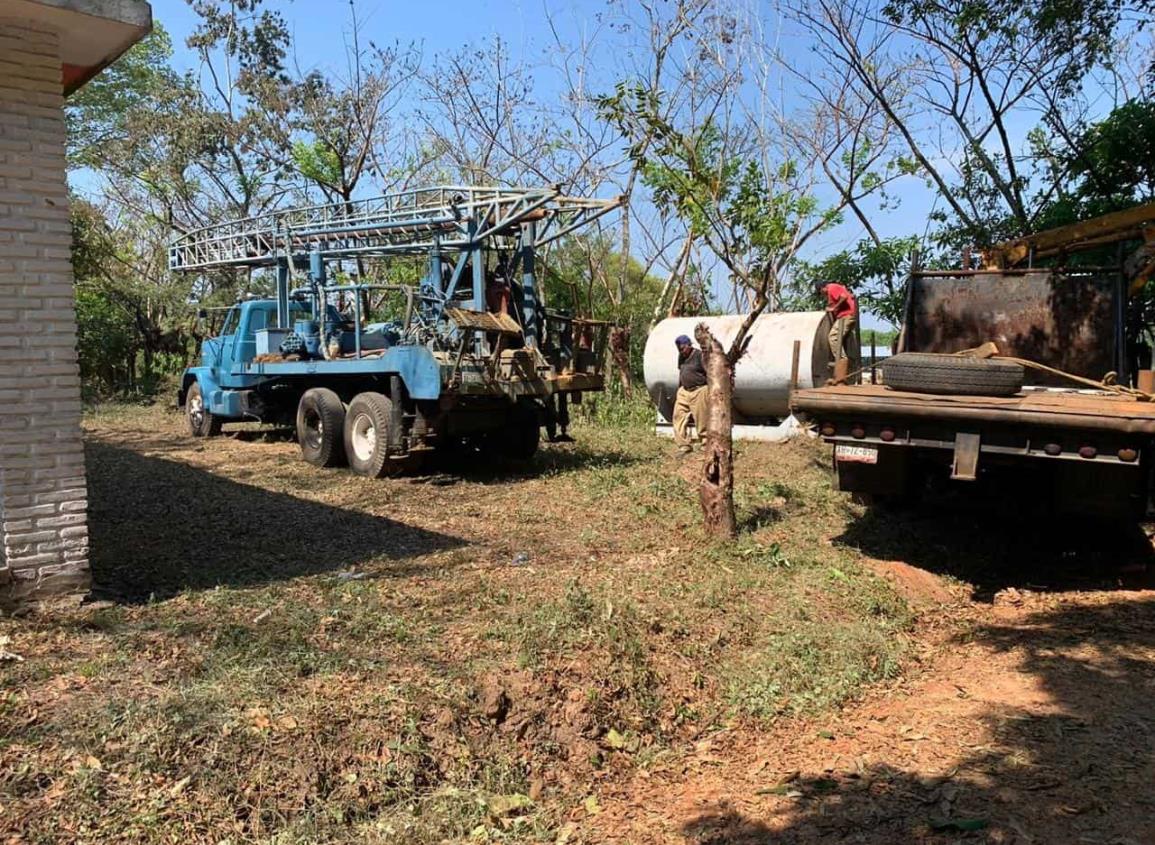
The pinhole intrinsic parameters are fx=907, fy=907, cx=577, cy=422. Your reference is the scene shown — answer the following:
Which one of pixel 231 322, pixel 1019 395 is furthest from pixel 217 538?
pixel 231 322

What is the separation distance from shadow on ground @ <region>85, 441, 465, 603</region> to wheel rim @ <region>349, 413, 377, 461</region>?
138cm

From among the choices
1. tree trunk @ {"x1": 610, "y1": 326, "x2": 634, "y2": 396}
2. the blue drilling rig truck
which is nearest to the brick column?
the blue drilling rig truck

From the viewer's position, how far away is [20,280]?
182 inches

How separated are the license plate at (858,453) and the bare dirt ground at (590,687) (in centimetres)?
79

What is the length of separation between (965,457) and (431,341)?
19.9ft

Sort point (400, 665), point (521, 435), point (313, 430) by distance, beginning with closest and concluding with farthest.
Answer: point (400, 665), point (521, 435), point (313, 430)

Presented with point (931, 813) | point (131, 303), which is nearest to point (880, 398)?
point (931, 813)

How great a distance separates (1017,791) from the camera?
11.1 feet

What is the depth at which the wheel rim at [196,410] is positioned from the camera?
15000 mm

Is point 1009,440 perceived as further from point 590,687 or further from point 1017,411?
point 590,687

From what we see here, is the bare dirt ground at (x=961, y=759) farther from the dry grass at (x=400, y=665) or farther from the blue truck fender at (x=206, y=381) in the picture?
the blue truck fender at (x=206, y=381)

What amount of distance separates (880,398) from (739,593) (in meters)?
1.55

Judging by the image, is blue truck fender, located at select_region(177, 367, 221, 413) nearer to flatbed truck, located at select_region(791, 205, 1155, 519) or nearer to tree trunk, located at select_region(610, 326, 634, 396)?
tree trunk, located at select_region(610, 326, 634, 396)

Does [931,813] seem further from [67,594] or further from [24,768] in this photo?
[67,594]
